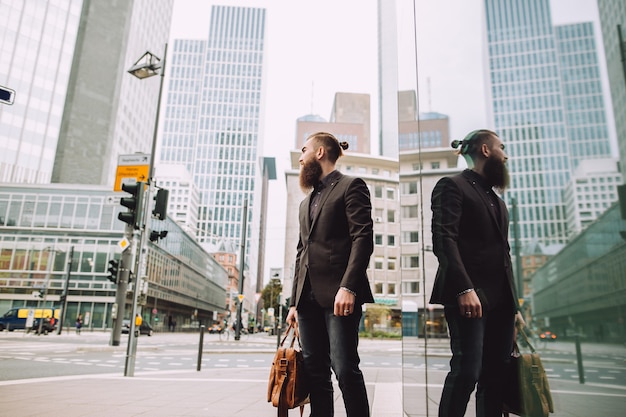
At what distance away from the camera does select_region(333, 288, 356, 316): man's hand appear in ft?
7.54

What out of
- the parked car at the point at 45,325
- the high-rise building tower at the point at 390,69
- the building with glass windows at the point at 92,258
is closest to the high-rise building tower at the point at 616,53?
the high-rise building tower at the point at 390,69

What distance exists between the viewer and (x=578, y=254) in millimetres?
1424

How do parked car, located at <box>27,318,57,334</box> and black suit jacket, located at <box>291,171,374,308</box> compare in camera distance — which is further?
parked car, located at <box>27,318,57,334</box>

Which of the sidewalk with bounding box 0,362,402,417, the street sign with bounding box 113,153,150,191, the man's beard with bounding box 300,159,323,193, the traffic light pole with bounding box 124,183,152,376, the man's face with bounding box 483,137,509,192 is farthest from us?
the street sign with bounding box 113,153,150,191

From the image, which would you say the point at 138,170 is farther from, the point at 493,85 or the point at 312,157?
the point at 493,85

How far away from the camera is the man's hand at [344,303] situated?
2.30 metres

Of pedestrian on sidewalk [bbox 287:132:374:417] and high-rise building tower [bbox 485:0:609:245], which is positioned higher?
high-rise building tower [bbox 485:0:609:245]

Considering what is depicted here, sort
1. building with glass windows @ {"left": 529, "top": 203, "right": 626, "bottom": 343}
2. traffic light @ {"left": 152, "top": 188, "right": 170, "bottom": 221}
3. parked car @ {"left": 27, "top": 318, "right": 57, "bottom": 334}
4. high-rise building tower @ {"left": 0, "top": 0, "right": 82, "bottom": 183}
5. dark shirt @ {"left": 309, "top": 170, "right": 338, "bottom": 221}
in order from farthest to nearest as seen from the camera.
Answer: parked car @ {"left": 27, "top": 318, "right": 57, "bottom": 334}
traffic light @ {"left": 152, "top": 188, "right": 170, "bottom": 221}
high-rise building tower @ {"left": 0, "top": 0, "right": 82, "bottom": 183}
dark shirt @ {"left": 309, "top": 170, "right": 338, "bottom": 221}
building with glass windows @ {"left": 529, "top": 203, "right": 626, "bottom": 343}

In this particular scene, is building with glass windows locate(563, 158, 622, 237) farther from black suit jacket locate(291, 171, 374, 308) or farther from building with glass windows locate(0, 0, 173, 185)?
building with glass windows locate(0, 0, 173, 185)

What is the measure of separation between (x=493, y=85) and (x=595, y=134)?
0.75 metres

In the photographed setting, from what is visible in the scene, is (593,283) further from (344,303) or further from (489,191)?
(344,303)

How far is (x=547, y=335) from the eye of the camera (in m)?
1.64

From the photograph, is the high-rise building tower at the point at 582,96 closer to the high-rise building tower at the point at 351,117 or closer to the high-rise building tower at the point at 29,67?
the high-rise building tower at the point at 29,67

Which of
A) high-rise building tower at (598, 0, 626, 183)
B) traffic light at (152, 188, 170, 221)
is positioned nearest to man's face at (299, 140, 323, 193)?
high-rise building tower at (598, 0, 626, 183)
